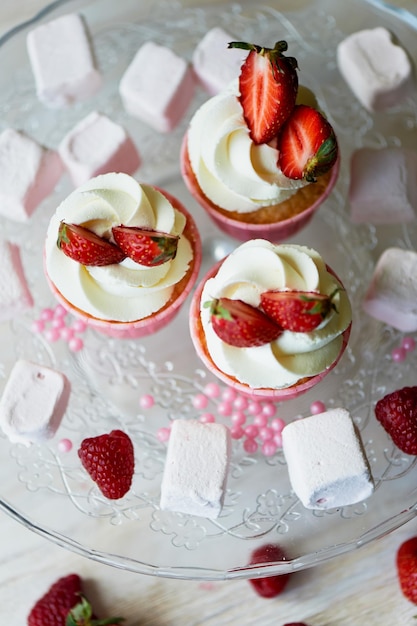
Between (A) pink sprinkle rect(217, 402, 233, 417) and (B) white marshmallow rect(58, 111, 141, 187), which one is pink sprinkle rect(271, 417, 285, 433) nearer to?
(A) pink sprinkle rect(217, 402, 233, 417)

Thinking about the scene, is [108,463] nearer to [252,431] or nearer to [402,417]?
[252,431]

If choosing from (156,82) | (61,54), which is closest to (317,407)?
(156,82)

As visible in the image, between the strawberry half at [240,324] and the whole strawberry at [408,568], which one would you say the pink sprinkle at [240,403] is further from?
the whole strawberry at [408,568]

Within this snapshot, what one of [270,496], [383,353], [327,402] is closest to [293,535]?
[270,496]

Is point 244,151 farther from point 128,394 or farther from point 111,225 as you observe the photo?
point 128,394

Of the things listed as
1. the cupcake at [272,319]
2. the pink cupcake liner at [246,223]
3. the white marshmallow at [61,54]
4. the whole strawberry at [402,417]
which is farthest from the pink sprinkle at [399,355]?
the white marshmallow at [61,54]

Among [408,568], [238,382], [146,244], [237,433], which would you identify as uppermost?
[146,244]

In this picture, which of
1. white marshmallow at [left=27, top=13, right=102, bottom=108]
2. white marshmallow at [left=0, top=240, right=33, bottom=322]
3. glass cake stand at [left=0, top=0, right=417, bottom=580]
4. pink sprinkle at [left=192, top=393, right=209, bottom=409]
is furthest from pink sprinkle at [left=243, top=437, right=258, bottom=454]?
white marshmallow at [left=27, top=13, right=102, bottom=108]
